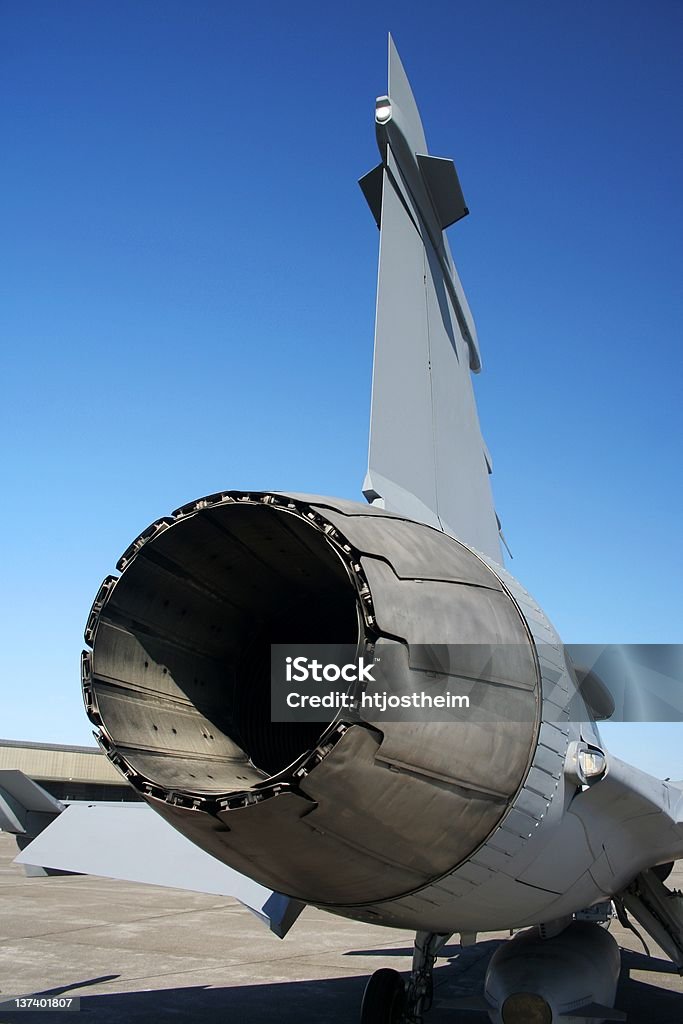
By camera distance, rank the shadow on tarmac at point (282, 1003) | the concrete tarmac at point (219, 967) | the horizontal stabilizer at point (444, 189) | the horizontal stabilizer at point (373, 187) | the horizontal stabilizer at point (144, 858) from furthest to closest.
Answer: the concrete tarmac at point (219, 967)
the shadow on tarmac at point (282, 1003)
the horizontal stabilizer at point (373, 187)
the horizontal stabilizer at point (444, 189)
the horizontal stabilizer at point (144, 858)

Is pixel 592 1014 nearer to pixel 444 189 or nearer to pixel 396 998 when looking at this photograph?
pixel 396 998

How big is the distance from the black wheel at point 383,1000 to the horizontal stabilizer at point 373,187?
4427 millimetres

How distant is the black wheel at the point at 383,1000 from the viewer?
459cm

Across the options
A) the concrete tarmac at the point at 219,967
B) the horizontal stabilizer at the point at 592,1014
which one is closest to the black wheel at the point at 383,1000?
the concrete tarmac at the point at 219,967

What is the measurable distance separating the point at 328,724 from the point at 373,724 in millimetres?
502

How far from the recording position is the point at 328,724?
8.68 ft

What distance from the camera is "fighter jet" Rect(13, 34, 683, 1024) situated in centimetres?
228

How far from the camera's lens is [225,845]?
Result: 2447 millimetres

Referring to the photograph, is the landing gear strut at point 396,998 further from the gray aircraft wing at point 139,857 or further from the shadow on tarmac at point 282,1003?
the shadow on tarmac at point 282,1003

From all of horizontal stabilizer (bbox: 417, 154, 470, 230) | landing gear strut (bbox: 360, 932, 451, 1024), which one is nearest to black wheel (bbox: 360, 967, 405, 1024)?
landing gear strut (bbox: 360, 932, 451, 1024)

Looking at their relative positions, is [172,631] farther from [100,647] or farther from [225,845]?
[225,845]

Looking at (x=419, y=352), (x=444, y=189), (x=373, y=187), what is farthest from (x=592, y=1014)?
(x=373, y=187)

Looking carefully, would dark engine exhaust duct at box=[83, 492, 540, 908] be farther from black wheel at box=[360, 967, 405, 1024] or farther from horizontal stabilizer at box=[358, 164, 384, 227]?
horizontal stabilizer at box=[358, 164, 384, 227]

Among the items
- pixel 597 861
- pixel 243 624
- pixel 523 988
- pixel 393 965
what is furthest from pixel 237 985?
pixel 243 624
